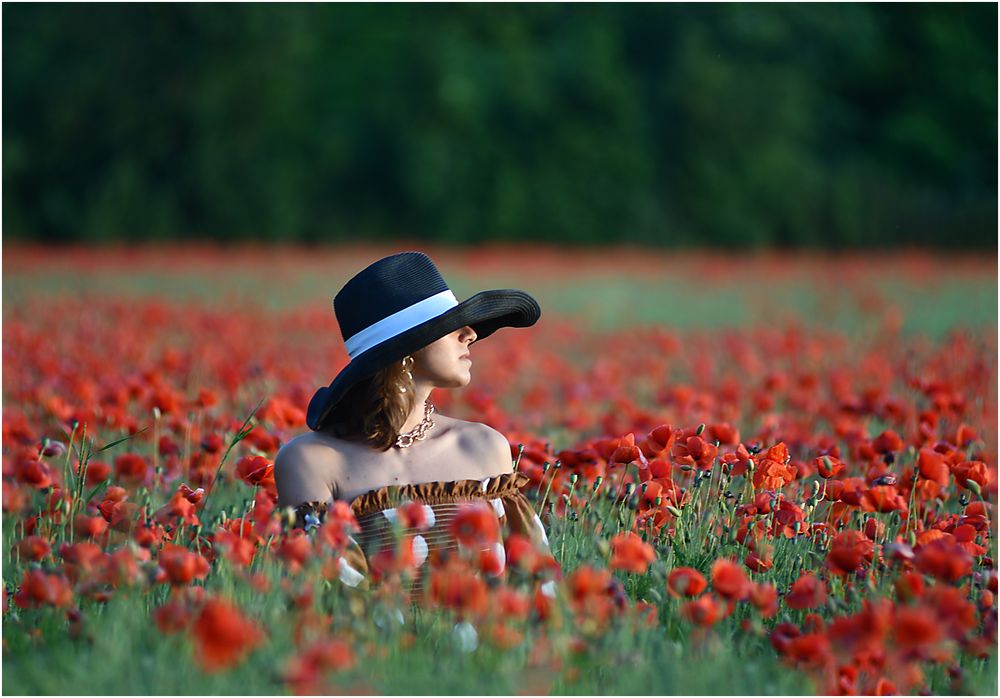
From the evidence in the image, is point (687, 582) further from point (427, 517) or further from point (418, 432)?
point (418, 432)

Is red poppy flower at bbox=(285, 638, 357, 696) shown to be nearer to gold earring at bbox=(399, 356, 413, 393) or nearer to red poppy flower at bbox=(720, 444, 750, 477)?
gold earring at bbox=(399, 356, 413, 393)

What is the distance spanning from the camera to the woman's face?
2.63 metres

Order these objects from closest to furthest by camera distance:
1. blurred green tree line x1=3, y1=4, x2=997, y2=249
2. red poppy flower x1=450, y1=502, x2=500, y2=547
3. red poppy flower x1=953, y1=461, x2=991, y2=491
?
red poppy flower x1=450, y1=502, x2=500, y2=547 < red poppy flower x1=953, y1=461, x2=991, y2=491 < blurred green tree line x1=3, y1=4, x2=997, y2=249

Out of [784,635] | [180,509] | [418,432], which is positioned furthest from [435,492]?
[784,635]

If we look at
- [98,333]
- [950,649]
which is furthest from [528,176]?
[950,649]

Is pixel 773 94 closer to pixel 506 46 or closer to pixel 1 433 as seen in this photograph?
pixel 506 46

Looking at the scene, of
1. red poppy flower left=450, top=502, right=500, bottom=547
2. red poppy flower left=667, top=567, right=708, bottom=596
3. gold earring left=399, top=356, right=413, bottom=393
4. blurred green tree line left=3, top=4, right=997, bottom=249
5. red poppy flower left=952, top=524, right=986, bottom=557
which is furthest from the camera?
blurred green tree line left=3, top=4, right=997, bottom=249

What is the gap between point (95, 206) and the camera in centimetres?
2014

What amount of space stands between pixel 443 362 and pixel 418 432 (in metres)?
0.15

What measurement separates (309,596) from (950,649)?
1.12 meters

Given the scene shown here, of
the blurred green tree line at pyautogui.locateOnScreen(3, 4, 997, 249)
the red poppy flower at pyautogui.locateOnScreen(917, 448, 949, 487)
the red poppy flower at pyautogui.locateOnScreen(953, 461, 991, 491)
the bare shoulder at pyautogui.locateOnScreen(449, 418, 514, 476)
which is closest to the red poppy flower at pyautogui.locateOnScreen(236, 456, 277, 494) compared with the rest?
the bare shoulder at pyautogui.locateOnScreen(449, 418, 514, 476)

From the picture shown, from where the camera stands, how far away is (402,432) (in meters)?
2.65

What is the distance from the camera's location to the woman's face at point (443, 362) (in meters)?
2.63

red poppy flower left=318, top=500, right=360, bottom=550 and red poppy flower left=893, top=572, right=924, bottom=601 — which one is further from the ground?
red poppy flower left=318, top=500, right=360, bottom=550
